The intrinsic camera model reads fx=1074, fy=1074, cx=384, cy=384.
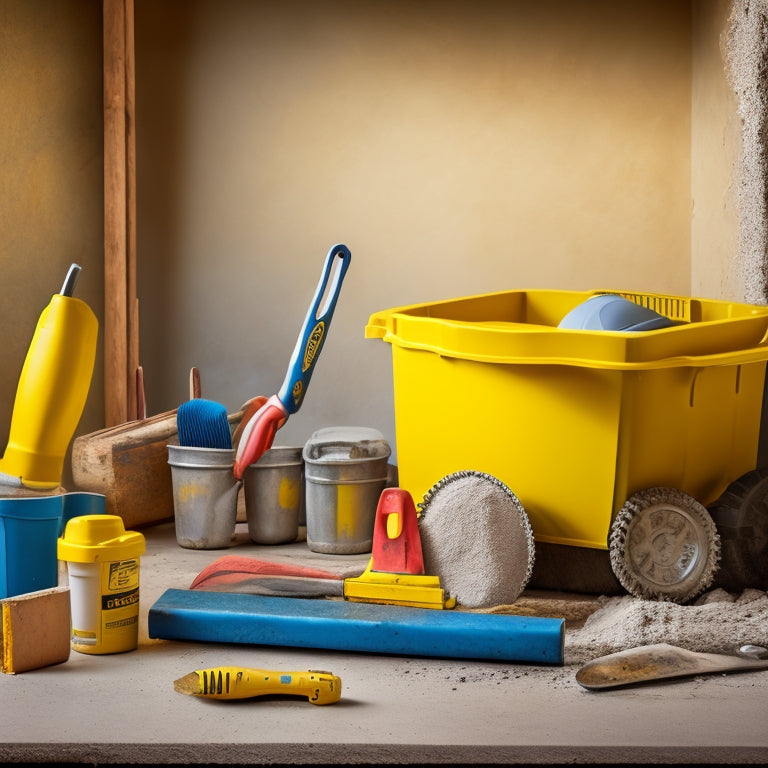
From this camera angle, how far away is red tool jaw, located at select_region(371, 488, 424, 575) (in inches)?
93.7

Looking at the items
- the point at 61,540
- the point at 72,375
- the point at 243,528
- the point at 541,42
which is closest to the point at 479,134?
the point at 541,42

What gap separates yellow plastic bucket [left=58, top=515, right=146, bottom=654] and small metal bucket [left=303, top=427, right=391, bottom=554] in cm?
88

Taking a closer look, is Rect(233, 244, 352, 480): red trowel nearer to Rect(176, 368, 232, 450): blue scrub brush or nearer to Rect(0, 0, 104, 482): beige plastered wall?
Rect(176, 368, 232, 450): blue scrub brush

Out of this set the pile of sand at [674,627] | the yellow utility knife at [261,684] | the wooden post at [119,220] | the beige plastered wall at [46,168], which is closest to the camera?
the yellow utility knife at [261,684]

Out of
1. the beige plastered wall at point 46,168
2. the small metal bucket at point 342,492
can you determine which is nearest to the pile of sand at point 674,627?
the small metal bucket at point 342,492

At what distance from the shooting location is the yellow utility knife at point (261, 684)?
1.81 m

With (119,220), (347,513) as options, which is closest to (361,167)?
(119,220)

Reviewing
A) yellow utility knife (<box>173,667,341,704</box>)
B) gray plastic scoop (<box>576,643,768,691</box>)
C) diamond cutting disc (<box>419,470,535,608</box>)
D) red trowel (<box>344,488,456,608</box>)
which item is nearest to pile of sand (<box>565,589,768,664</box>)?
gray plastic scoop (<box>576,643,768,691</box>)

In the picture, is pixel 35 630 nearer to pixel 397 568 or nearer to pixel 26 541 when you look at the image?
pixel 26 541

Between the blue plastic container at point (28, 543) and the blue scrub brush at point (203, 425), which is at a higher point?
the blue scrub brush at point (203, 425)

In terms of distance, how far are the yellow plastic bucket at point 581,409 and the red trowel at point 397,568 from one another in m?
0.27

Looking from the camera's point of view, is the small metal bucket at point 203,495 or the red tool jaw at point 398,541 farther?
the small metal bucket at point 203,495

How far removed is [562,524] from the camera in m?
2.46

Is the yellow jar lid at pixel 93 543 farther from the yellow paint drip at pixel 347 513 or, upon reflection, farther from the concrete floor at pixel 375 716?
the yellow paint drip at pixel 347 513
